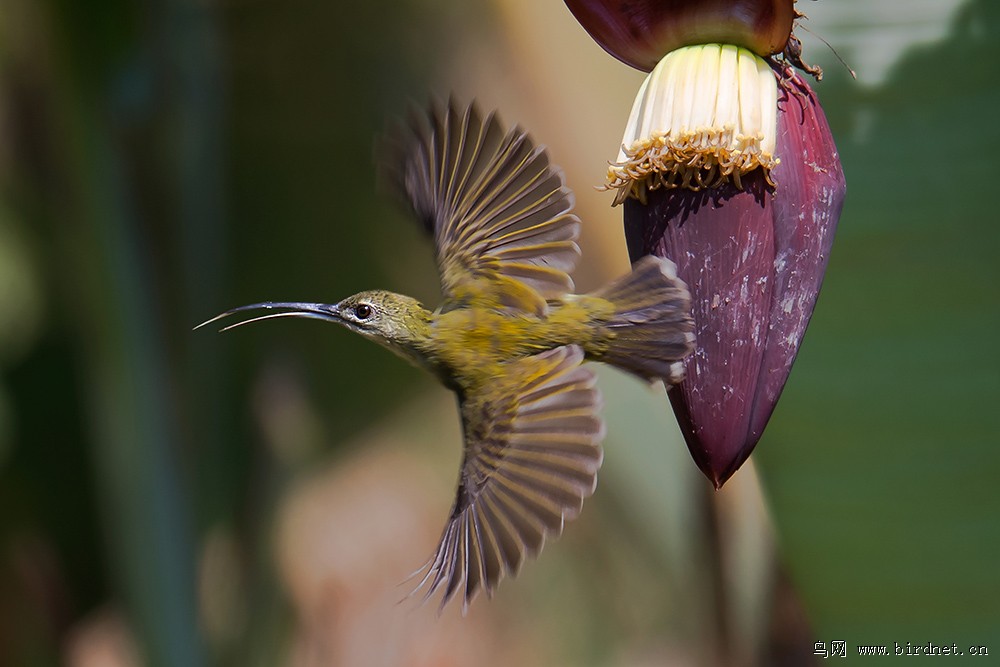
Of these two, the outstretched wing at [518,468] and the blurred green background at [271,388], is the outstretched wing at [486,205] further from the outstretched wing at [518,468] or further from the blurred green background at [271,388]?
the blurred green background at [271,388]

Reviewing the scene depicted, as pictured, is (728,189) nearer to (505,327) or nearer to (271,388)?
(505,327)

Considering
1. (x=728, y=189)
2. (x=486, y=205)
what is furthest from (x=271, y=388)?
(x=728, y=189)

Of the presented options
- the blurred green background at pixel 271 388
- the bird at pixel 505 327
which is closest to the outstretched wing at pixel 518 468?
the bird at pixel 505 327

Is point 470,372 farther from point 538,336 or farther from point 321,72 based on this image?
point 321,72

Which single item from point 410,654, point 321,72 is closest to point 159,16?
point 321,72

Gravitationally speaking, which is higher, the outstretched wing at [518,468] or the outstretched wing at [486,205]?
the outstretched wing at [486,205]

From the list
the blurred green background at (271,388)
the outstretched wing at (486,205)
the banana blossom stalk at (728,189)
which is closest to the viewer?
the banana blossom stalk at (728,189)
